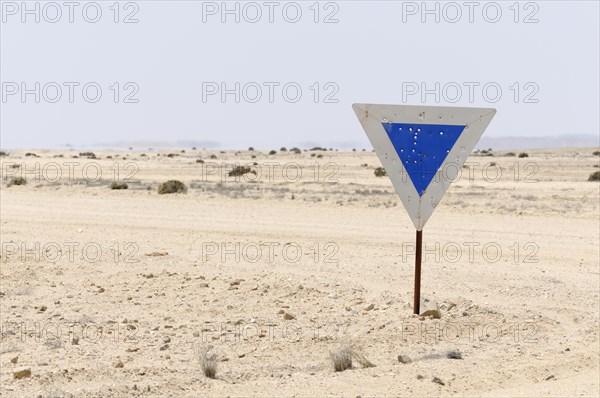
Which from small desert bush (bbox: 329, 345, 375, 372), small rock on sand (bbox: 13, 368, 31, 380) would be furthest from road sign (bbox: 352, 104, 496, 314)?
small rock on sand (bbox: 13, 368, 31, 380)

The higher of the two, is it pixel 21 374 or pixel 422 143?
pixel 422 143

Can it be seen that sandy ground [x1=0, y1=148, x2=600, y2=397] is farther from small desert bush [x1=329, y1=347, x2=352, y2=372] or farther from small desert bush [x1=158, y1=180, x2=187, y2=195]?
small desert bush [x1=158, y1=180, x2=187, y2=195]

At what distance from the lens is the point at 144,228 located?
16.6m

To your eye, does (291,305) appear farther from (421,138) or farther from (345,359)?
(345,359)

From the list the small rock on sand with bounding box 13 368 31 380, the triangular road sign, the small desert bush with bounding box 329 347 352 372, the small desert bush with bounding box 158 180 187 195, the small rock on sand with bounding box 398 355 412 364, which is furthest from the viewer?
the small desert bush with bounding box 158 180 187 195

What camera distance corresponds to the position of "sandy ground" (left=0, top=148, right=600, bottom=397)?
6.75 meters

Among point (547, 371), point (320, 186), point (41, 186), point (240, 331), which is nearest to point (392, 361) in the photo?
point (547, 371)

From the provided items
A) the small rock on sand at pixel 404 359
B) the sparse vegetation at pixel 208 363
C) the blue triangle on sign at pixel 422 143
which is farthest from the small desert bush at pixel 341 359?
the blue triangle on sign at pixel 422 143

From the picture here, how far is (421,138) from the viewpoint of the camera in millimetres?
8312

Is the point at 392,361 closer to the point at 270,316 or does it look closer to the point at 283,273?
the point at 270,316

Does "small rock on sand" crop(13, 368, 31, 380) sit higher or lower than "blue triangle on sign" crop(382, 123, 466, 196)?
lower

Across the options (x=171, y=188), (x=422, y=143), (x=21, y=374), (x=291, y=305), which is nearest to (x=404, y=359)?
(x=422, y=143)

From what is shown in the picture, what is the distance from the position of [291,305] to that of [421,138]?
8.35 feet

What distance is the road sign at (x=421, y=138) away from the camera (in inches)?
325
